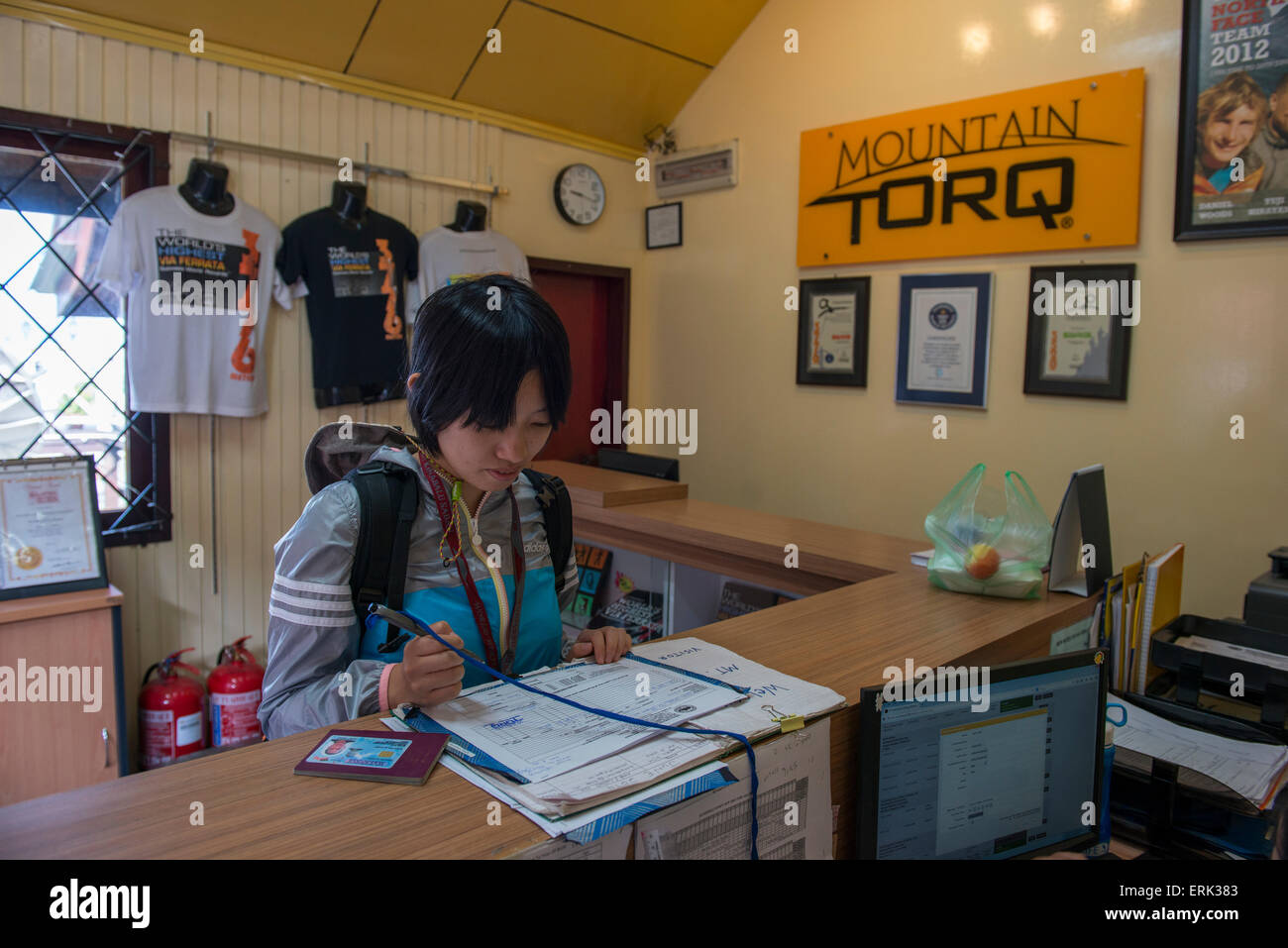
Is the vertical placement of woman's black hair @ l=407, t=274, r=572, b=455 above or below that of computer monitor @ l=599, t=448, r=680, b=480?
above

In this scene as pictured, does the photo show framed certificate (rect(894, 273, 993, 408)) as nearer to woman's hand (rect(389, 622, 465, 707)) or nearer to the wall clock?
the wall clock

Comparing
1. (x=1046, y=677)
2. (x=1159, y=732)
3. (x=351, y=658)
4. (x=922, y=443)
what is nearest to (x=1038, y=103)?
(x=922, y=443)

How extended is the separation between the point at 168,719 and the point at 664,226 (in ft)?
10.9

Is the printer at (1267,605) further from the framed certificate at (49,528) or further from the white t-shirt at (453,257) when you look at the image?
the framed certificate at (49,528)

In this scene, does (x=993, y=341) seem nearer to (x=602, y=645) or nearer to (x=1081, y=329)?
(x=1081, y=329)

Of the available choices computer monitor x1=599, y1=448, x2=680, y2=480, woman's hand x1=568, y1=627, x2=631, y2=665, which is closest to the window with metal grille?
computer monitor x1=599, y1=448, x2=680, y2=480

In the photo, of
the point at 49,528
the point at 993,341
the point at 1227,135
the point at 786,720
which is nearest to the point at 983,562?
the point at 786,720

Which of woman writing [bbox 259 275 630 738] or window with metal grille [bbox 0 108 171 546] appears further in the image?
window with metal grille [bbox 0 108 171 546]

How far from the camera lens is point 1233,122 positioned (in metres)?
2.76

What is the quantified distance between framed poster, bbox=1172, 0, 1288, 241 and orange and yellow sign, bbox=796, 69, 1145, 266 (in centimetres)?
17

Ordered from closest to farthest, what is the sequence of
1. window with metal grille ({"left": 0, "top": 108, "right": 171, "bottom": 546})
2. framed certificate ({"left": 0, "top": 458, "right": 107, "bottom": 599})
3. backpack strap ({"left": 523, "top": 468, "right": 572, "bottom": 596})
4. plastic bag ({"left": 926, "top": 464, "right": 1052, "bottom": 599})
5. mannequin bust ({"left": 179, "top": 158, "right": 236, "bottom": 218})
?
backpack strap ({"left": 523, "top": 468, "right": 572, "bottom": 596}) < plastic bag ({"left": 926, "top": 464, "right": 1052, "bottom": 599}) < framed certificate ({"left": 0, "top": 458, "right": 107, "bottom": 599}) < window with metal grille ({"left": 0, "top": 108, "right": 171, "bottom": 546}) < mannequin bust ({"left": 179, "top": 158, "right": 236, "bottom": 218})

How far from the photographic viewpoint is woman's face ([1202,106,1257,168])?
108 inches

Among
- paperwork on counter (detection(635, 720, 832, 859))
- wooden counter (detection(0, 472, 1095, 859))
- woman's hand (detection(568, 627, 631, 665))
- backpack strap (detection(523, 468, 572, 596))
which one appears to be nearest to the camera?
wooden counter (detection(0, 472, 1095, 859))

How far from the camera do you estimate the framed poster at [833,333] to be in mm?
3783
